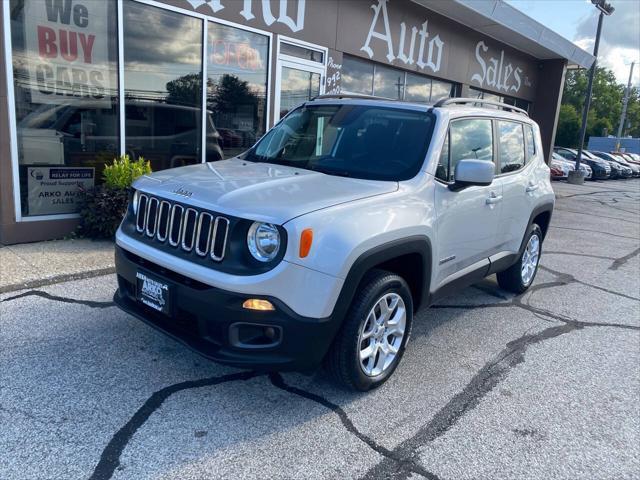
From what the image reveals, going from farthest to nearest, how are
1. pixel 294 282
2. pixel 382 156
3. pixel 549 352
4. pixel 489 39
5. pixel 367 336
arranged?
pixel 489 39 → pixel 549 352 → pixel 382 156 → pixel 367 336 → pixel 294 282

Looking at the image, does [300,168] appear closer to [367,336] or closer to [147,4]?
[367,336]

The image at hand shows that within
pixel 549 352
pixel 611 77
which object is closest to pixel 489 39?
pixel 549 352

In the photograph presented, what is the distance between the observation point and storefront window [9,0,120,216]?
20.0 feet

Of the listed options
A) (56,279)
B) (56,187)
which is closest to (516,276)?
(56,279)

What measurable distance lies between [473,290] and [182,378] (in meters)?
3.53

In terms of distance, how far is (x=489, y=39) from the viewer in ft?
49.8

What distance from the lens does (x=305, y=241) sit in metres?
2.78

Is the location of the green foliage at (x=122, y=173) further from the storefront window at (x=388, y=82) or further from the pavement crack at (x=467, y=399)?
the storefront window at (x=388, y=82)

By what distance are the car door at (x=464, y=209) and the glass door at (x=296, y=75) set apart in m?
5.39

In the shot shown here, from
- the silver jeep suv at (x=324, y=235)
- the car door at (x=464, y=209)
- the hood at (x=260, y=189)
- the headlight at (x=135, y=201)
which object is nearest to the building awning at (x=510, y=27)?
the car door at (x=464, y=209)

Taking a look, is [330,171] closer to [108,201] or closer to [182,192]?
[182,192]

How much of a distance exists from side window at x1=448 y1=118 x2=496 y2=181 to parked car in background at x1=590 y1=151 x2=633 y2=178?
92.4 ft

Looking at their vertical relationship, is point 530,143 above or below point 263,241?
above

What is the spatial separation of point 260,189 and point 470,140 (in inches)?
79.7
